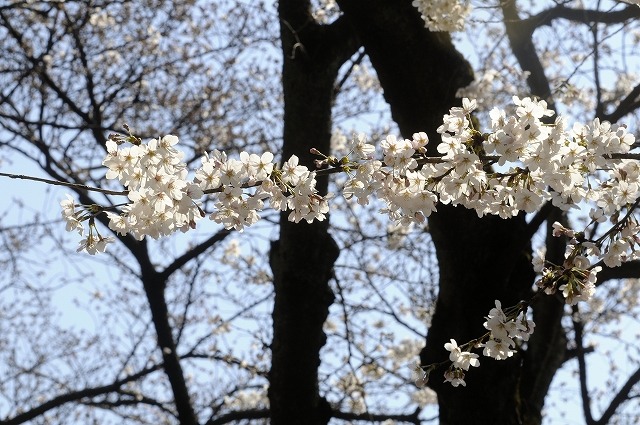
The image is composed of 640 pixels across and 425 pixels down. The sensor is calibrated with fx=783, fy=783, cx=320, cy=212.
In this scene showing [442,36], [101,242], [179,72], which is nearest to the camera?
[101,242]

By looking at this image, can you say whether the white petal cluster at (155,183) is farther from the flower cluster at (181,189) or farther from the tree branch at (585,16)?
the tree branch at (585,16)

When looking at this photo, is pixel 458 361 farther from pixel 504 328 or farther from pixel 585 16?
pixel 585 16

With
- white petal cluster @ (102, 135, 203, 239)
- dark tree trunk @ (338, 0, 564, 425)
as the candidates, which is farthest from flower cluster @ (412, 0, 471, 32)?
white petal cluster @ (102, 135, 203, 239)

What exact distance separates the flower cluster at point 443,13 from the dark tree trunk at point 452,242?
0.12 metres

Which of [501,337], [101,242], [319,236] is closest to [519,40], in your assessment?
[319,236]

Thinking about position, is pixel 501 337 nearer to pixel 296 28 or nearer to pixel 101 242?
pixel 101 242

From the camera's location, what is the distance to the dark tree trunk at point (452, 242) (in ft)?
12.4

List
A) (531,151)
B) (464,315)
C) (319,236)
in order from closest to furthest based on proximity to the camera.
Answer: (531,151)
(464,315)
(319,236)

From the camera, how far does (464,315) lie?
3.88 metres

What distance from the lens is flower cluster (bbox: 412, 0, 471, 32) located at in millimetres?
3811

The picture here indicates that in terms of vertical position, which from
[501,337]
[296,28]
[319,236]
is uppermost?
[296,28]

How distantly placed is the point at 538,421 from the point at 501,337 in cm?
250

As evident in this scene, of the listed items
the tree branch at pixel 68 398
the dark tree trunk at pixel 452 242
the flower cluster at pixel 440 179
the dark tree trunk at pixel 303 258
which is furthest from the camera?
the tree branch at pixel 68 398

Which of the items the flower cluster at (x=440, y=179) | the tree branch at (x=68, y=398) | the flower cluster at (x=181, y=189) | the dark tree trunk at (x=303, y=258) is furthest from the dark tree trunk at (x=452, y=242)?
the tree branch at (x=68, y=398)
